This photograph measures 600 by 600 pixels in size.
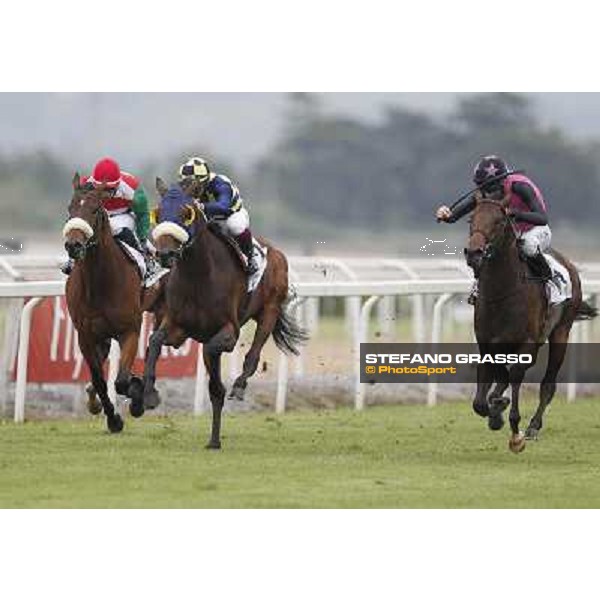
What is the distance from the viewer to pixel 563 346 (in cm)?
1181

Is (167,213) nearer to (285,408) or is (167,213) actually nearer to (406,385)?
(285,408)

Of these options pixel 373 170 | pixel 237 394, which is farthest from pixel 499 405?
pixel 373 170

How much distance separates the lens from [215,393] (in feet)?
34.8

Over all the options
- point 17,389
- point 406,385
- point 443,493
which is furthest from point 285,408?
point 443,493

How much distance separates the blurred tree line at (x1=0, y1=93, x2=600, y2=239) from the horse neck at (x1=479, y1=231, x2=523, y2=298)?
1776 cm

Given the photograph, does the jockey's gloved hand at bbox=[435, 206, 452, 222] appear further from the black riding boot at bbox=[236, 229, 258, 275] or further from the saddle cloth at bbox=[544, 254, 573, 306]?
the black riding boot at bbox=[236, 229, 258, 275]

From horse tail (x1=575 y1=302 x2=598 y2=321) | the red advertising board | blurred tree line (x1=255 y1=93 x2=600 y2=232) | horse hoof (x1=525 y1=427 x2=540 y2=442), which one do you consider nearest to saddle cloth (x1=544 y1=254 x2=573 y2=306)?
horse tail (x1=575 y1=302 x2=598 y2=321)

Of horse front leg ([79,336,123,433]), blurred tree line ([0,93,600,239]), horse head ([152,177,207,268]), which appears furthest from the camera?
blurred tree line ([0,93,600,239])

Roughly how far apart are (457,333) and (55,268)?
7840 millimetres

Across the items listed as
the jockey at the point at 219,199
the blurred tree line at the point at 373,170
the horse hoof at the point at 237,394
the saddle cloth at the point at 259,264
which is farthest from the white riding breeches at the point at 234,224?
the blurred tree line at the point at 373,170

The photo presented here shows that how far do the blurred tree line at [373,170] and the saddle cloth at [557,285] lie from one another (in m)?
17.2

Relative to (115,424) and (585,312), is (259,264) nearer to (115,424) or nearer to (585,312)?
(115,424)

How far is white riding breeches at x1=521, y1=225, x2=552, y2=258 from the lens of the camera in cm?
1087

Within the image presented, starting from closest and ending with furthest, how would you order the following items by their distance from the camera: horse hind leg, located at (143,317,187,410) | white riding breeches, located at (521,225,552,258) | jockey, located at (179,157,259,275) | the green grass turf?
the green grass turf
horse hind leg, located at (143,317,187,410)
jockey, located at (179,157,259,275)
white riding breeches, located at (521,225,552,258)
